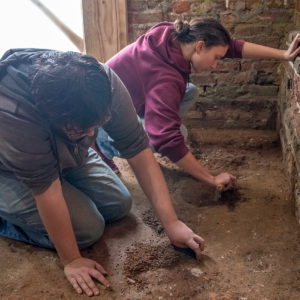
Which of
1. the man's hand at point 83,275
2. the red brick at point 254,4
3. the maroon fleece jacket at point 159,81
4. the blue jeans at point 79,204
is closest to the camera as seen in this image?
the man's hand at point 83,275

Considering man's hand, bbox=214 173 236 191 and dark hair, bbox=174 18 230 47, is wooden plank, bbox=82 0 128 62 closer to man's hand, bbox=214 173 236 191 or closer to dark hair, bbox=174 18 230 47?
dark hair, bbox=174 18 230 47

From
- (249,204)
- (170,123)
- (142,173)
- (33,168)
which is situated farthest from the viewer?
(249,204)

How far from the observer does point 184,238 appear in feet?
4.54

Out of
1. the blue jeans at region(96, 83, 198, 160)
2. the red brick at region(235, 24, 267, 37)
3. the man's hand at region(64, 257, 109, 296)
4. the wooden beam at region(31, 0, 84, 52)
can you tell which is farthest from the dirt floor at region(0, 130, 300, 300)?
the wooden beam at region(31, 0, 84, 52)

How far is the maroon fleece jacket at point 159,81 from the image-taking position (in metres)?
1.68

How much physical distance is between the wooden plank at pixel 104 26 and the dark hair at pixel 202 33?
2.50 ft

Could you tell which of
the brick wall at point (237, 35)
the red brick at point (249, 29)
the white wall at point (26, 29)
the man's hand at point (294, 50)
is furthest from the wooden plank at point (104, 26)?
the man's hand at point (294, 50)

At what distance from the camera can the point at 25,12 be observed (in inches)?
121

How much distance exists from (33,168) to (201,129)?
63.6 inches

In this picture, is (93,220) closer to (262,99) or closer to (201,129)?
(201,129)

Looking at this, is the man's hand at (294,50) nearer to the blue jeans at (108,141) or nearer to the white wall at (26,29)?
the blue jeans at (108,141)

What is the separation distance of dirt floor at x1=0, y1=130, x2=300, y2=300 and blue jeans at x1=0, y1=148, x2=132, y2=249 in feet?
0.18

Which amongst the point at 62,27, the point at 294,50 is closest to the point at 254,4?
the point at 294,50

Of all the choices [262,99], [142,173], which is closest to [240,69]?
[262,99]
